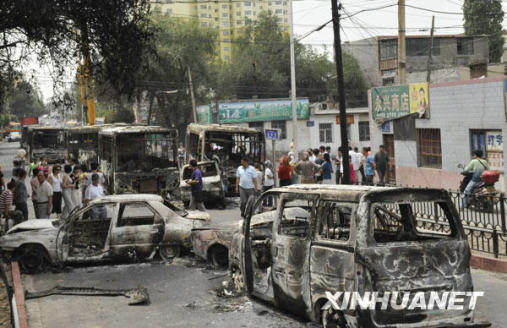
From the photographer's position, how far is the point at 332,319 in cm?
710

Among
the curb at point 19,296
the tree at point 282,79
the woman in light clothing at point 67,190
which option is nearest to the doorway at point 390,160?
the woman in light clothing at point 67,190

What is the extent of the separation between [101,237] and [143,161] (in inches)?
405

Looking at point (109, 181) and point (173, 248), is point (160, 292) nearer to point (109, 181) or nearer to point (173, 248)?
point (173, 248)

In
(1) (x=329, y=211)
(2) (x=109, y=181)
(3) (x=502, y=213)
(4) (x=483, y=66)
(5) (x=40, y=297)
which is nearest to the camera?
(1) (x=329, y=211)

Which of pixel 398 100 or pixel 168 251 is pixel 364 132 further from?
pixel 168 251

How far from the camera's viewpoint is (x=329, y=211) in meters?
7.59

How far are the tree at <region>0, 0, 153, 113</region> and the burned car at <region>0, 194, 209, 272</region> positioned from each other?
8.24ft

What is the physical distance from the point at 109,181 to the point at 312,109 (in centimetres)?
3253

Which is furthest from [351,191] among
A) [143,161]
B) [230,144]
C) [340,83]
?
[230,144]

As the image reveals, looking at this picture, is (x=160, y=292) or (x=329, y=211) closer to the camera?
(x=329, y=211)

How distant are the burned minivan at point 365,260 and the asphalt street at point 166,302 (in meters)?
0.60

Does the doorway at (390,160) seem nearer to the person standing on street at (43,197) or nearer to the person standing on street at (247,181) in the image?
the person standing on street at (247,181)

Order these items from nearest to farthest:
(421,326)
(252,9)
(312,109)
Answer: (421,326) → (312,109) → (252,9)

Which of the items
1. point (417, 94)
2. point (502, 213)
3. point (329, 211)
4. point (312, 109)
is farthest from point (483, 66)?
point (312, 109)
